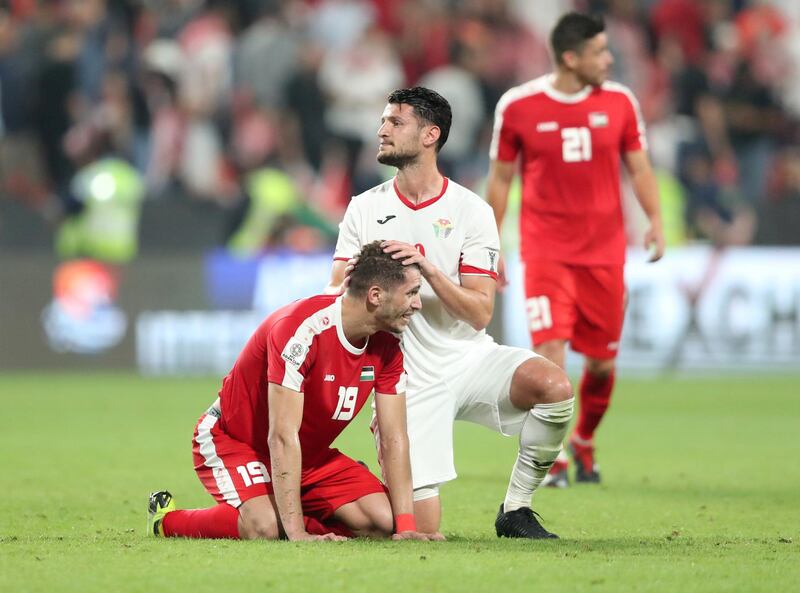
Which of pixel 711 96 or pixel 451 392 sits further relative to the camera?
pixel 711 96

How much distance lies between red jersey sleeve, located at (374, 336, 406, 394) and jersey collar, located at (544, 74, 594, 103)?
284cm

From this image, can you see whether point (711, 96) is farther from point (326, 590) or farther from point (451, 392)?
point (326, 590)

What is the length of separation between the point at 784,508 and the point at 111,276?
30.8ft

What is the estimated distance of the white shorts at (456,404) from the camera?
254 inches

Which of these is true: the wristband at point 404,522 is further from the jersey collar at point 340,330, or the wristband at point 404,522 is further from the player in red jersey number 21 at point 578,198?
the player in red jersey number 21 at point 578,198

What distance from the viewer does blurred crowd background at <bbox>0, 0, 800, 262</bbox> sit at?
1583 centimetres

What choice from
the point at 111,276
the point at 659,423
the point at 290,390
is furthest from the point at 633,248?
the point at 290,390

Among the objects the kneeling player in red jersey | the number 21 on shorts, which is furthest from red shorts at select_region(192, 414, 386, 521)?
the number 21 on shorts

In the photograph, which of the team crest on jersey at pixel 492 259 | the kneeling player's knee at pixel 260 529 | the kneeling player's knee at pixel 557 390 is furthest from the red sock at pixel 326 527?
the team crest on jersey at pixel 492 259

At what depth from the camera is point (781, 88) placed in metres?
17.9

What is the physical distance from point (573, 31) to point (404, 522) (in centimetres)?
338

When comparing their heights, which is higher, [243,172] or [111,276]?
[243,172]

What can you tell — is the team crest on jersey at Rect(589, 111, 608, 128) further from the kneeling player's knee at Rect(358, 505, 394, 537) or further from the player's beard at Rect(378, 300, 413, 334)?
the kneeling player's knee at Rect(358, 505, 394, 537)

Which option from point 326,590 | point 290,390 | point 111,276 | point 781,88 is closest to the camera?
point 326,590
